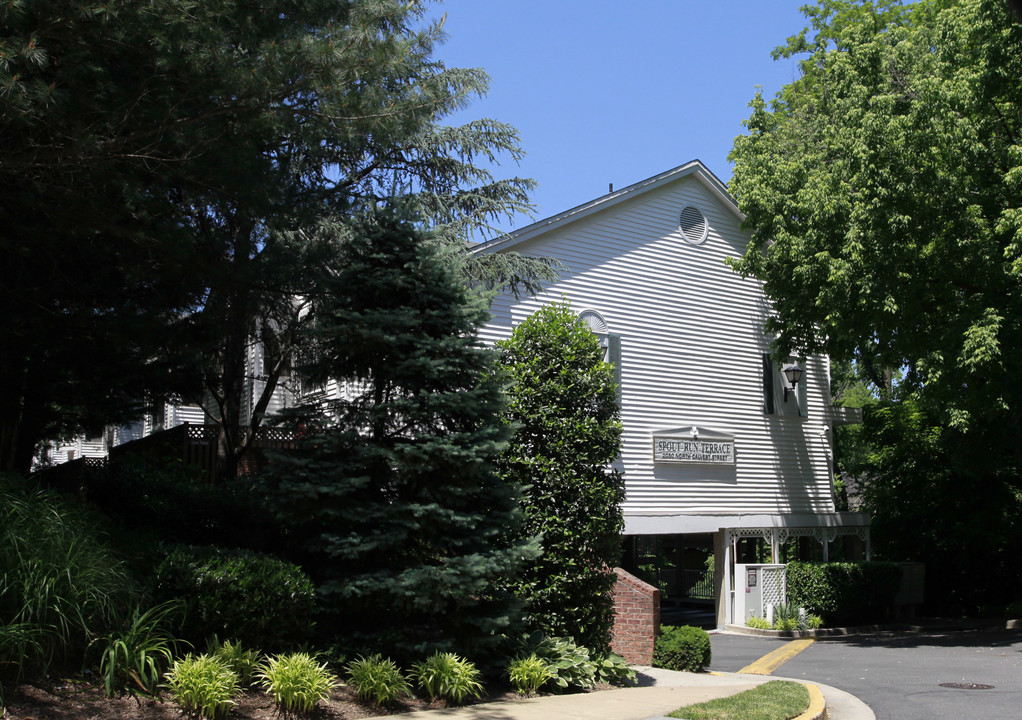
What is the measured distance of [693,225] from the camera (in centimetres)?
2138

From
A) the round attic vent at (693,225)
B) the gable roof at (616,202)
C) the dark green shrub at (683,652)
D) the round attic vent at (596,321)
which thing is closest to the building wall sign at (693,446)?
the round attic vent at (596,321)

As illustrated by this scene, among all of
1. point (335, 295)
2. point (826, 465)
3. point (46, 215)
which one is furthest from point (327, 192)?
point (826, 465)

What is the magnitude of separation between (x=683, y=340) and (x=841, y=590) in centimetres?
757

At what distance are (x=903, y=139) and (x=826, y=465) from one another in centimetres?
922

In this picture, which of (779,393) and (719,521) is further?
(779,393)

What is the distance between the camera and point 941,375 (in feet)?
57.6

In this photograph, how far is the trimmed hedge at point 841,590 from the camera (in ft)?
71.4

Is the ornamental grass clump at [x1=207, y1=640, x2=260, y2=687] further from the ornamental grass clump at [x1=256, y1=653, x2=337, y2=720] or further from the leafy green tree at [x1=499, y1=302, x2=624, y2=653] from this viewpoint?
the leafy green tree at [x1=499, y1=302, x2=624, y2=653]

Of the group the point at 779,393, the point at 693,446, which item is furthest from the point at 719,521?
the point at 779,393

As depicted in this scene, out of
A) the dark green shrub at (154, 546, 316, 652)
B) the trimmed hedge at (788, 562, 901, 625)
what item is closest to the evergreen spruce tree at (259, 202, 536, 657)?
the dark green shrub at (154, 546, 316, 652)

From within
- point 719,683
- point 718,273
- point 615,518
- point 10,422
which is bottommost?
point 719,683

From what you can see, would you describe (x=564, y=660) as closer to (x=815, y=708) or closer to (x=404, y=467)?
→ (x=815, y=708)

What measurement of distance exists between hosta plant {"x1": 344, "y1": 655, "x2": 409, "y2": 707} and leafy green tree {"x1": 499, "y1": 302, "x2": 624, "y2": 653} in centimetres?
237

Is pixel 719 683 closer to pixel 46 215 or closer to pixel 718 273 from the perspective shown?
pixel 46 215
